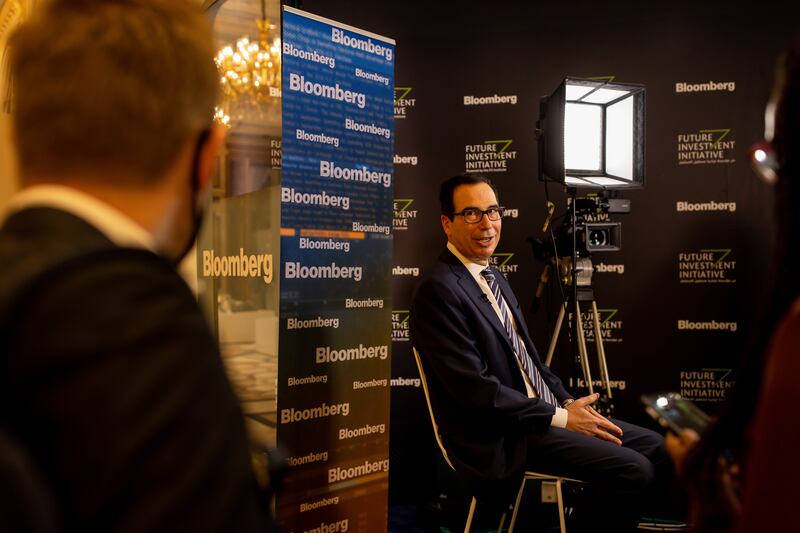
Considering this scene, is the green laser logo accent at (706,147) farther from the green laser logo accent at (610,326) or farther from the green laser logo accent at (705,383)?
the green laser logo accent at (705,383)

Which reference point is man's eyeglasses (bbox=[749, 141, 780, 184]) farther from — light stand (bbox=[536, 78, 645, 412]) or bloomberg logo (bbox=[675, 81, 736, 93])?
bloomberg logo (bbox=[675, 81, 736, 93])

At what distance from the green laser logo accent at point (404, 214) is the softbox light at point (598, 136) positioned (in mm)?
979

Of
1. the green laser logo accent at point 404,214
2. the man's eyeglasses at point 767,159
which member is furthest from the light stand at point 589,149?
the man's eyeglasses at point 767,159

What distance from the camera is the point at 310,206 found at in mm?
2633

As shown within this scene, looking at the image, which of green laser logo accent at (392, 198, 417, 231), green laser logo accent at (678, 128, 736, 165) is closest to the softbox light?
green laser logo accent at (678, 128, 736, 165)

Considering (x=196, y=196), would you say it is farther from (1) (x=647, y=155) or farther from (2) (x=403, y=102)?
(1) (x=647, y=155)

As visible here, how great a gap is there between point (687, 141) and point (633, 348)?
125 centimetres

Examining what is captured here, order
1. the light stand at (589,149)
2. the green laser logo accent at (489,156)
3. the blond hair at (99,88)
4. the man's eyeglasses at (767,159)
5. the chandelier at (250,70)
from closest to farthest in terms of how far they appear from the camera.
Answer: the blond hair at (99,88) → the man's eyeglasses at (767,159) → the light stand at (589,149) → the green laser logo accent at (489,156) → the chandelier at (250,70)

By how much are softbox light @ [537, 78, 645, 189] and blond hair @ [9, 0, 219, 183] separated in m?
2.55

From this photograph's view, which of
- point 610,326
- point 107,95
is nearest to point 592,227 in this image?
point 610,326

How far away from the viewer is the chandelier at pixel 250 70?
14.1 ft

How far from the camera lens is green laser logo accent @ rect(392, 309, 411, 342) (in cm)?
388

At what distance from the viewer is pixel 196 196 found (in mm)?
700

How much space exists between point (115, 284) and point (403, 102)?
355cm
